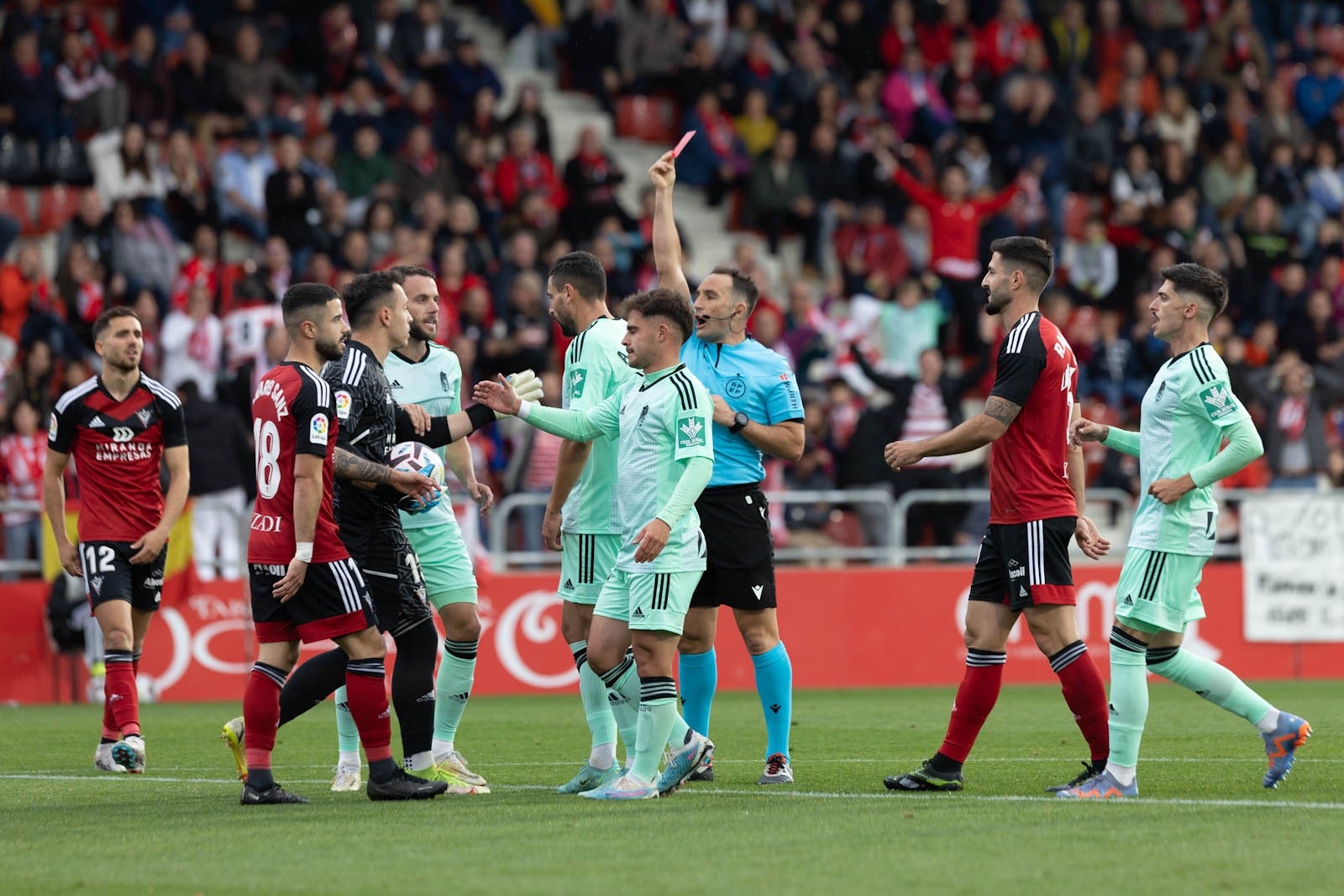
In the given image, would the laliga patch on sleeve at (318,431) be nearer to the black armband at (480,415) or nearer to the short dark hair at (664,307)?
the black armband at (480,415)

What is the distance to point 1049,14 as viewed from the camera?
25.9 meters

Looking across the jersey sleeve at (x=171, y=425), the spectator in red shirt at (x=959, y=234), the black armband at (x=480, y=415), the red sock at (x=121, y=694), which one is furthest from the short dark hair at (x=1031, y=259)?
the spectator in red shirt at (x=959, y=234)

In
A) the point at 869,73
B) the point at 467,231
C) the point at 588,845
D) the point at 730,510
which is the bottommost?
the point at 588,845

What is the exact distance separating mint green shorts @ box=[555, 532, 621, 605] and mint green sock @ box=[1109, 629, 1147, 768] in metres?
2.49

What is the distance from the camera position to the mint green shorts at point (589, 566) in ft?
30.5

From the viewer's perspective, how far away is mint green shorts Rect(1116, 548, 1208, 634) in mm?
8414

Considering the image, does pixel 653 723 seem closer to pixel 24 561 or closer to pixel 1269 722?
pixel 1269 722

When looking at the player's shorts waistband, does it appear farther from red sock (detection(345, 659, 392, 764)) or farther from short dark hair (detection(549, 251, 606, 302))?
red sock (detection(345, 659, 392, 764))

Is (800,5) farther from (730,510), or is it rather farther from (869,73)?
(730,510)

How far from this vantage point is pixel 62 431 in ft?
35.7

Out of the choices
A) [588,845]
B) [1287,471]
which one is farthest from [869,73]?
[588,845]

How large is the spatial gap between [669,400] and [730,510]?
1.24 m

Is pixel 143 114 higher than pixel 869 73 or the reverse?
the reverse

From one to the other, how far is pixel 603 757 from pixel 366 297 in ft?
8.04
